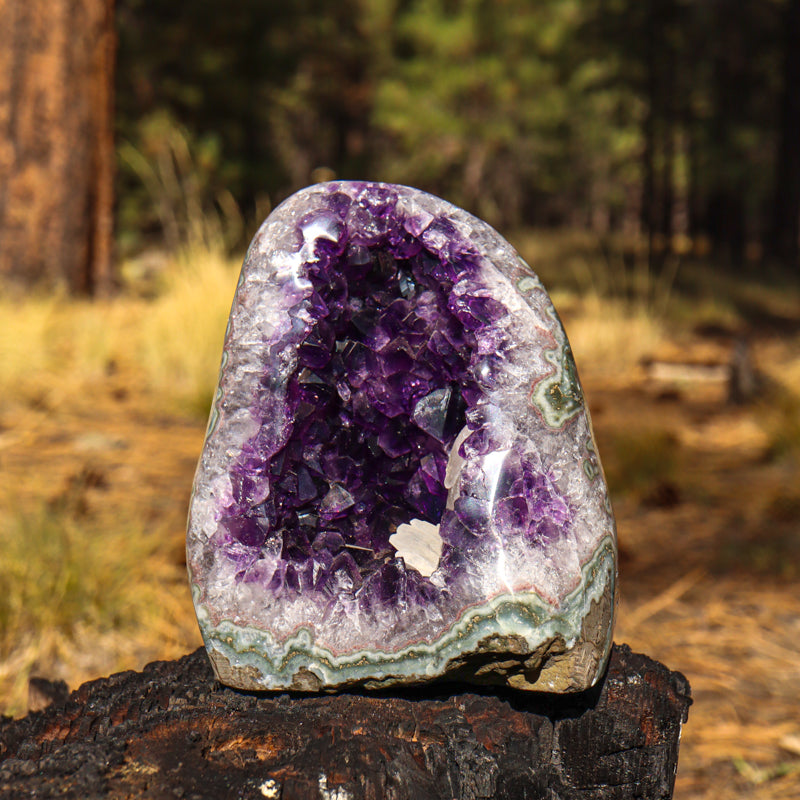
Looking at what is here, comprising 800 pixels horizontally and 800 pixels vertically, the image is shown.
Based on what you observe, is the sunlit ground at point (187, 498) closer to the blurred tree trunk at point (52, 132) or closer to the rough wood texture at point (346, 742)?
the blurred tree trunk at point (52, 132)

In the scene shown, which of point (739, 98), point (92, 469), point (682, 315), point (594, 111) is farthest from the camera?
point (594, 111)

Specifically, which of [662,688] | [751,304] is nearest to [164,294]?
[662,688]

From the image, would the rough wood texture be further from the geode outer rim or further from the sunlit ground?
the sunlit ground

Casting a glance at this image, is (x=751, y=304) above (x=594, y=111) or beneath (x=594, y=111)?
beneath

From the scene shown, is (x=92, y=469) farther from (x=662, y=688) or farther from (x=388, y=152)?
(x=388, y=152)

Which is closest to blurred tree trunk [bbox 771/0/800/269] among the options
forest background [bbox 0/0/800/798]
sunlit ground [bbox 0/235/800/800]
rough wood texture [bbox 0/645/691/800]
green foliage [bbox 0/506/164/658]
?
forest background [bbox 0/0/800/798]

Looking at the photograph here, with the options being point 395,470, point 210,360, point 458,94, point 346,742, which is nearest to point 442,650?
point 346,742

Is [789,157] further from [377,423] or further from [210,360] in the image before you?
[377,423]
